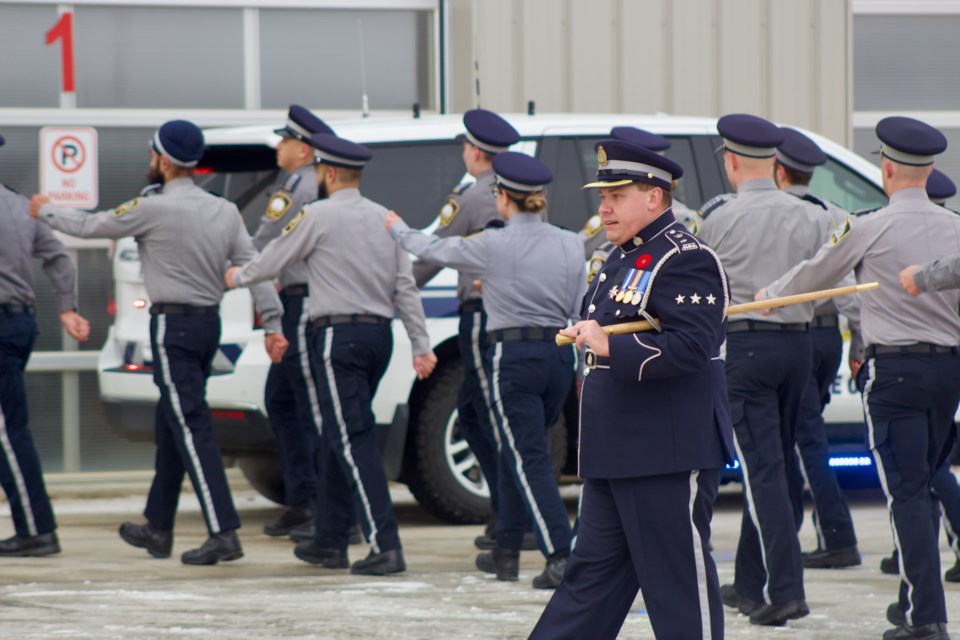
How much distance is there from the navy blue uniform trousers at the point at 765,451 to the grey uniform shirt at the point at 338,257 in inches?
67.0

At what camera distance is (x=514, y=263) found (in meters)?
7.30

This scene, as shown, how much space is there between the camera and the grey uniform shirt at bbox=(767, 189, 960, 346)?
6.10 meters

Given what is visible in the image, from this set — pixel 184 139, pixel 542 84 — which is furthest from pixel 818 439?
pixel 542 84

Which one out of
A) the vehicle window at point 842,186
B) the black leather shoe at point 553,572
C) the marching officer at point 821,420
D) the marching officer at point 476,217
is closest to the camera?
the black leather shoe at point 553,572

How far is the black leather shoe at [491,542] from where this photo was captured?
829cm

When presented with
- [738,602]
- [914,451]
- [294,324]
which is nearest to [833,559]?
[738,602]

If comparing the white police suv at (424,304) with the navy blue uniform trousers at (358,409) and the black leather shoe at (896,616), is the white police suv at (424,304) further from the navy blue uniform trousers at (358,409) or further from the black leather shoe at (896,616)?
the black leather shoe at (896,616)

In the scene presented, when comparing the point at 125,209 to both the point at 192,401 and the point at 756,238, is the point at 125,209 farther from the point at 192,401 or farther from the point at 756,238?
the point at 756,238

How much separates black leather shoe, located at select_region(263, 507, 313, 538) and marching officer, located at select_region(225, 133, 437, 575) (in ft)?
4.52

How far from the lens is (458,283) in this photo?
833 cm

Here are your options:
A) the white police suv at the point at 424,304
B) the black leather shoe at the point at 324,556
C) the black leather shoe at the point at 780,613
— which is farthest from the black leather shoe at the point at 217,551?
the black leather shoe at the point at 780,613

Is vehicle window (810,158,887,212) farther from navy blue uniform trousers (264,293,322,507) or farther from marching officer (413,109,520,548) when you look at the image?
navy blue uniform trousers (264,293,322,507)

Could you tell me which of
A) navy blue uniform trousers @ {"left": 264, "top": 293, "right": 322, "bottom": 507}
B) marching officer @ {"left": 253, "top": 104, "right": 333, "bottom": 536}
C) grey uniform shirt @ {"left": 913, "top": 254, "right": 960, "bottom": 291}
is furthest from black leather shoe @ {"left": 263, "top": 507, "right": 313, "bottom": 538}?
grey uniform shirt @ {"left": 913, "top": 254, "right": 960, "bottom": 291}

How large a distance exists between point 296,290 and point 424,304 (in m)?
0.77
